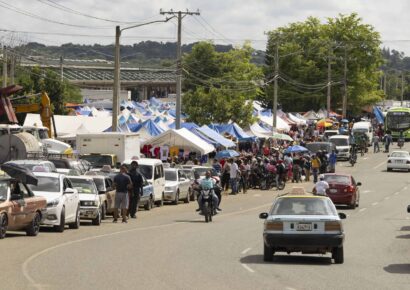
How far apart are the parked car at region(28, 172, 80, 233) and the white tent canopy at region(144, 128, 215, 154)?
990 inches

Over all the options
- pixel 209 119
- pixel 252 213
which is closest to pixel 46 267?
pixel 252 213

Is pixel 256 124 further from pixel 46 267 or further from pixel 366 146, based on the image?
pixel 46 267

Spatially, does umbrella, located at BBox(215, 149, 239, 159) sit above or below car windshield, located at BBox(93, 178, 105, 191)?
above

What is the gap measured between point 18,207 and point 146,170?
16.9 meters

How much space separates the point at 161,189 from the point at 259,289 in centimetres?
2750

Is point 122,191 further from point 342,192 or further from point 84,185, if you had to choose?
point 342,192

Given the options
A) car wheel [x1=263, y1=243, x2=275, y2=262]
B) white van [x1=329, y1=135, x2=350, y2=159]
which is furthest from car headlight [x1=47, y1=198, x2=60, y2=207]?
white van [x1=329, y1=135, x2=350, y2=159]

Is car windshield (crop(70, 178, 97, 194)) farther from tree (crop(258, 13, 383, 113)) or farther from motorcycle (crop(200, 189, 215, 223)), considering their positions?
tree (crop(258, 13, 383, 113))

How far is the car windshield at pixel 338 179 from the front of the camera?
4309cm

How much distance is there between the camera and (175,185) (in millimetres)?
45000

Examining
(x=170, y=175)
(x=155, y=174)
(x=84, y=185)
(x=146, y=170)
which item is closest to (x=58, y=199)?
(x=84, y=185)

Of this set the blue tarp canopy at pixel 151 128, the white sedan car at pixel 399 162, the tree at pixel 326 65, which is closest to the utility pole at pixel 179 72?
the blue tarp canopy at pixel 151 128

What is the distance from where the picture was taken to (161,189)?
43.5 metres

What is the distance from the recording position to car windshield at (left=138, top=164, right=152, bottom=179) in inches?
1641
